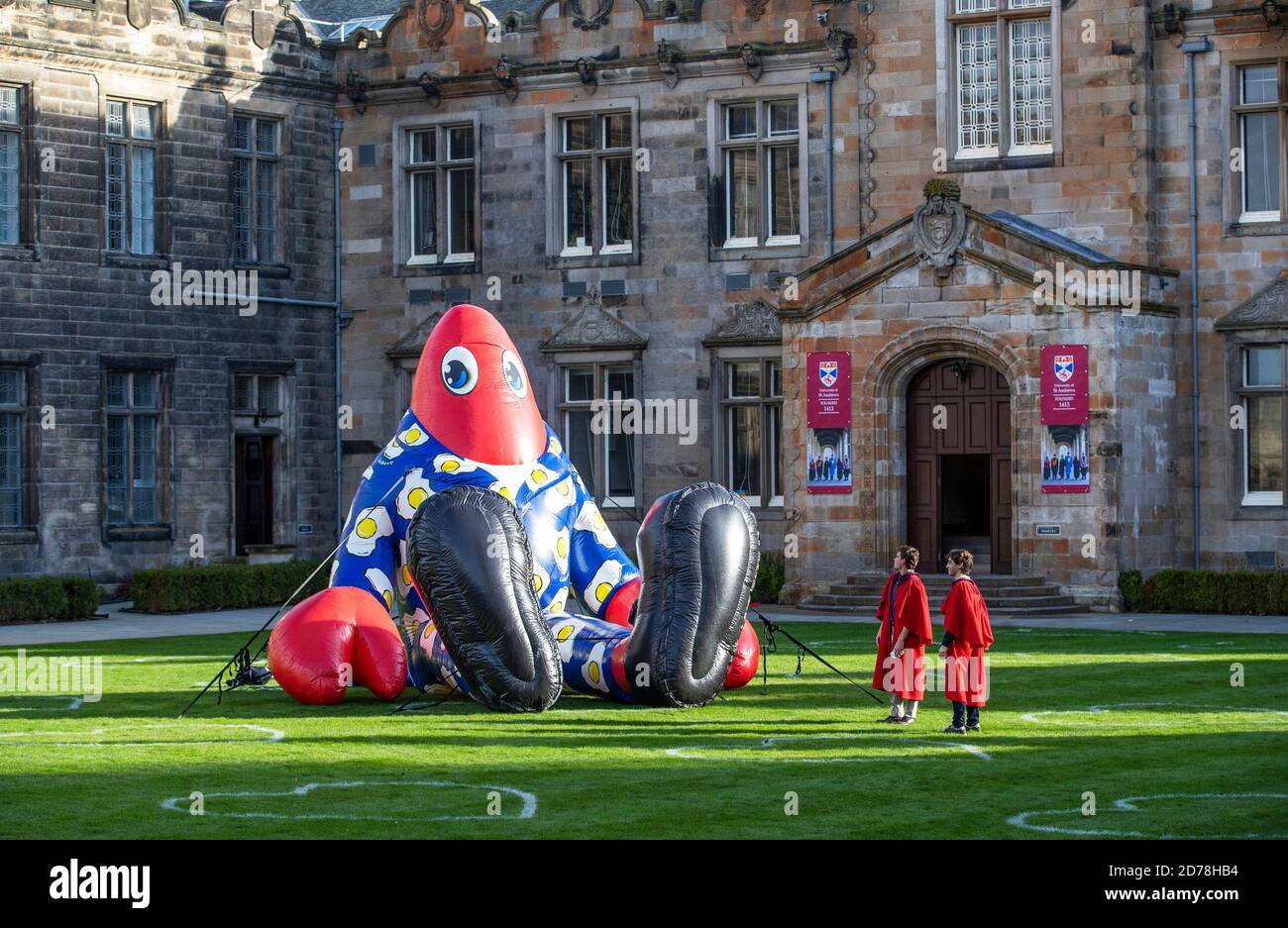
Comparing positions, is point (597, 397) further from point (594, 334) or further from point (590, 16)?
point (590, 16)

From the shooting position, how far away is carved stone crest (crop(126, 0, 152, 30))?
3195 cm

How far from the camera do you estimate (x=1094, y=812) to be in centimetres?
1195

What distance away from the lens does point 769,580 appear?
30.8m

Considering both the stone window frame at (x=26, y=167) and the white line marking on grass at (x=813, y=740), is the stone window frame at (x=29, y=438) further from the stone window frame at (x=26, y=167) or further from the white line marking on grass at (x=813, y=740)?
the white line marking on grass at (x=813, y=740)

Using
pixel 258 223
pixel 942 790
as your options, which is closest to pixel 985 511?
pixel 258 223

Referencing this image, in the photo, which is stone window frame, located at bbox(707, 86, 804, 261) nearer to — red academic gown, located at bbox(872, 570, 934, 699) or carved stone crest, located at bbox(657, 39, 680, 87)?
carved stone crest, located at bbox(657, 39, 680, 87)

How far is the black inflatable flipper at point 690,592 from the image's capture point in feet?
52.8

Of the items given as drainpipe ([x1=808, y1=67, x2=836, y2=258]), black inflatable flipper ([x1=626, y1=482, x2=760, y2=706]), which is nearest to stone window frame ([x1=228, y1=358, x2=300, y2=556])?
drainpipe ([x1=808, y1=67, x2=836, y2=258])

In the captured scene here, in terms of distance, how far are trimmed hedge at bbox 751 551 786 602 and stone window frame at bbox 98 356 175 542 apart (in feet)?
29.2

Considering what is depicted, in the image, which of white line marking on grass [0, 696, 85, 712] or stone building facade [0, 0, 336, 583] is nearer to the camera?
white line marking on grass [0, 696, 85, 712]

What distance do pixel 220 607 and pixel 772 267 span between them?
9421mm

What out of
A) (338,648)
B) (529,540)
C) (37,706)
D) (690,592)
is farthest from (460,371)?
(37,706)

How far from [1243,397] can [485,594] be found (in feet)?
53.7
